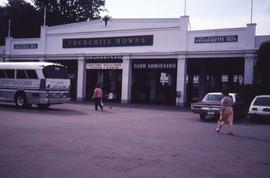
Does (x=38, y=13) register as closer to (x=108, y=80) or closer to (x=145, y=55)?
(x=108, y=80)

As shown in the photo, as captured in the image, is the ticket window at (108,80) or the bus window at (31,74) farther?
the ticket window at (108,80)

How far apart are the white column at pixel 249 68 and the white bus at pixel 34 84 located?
1341cm

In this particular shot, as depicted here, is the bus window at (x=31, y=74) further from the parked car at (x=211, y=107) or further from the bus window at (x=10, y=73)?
the parked car at (x=211, y=107)

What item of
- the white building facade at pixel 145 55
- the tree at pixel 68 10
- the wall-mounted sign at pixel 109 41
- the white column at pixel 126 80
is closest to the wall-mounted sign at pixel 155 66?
the white building facade at pixel 145 55

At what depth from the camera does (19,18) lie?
164 feet

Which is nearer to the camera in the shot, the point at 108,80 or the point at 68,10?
the point at 108,80

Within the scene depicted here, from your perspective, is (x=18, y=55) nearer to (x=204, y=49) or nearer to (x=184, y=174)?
(x=204, y=49)

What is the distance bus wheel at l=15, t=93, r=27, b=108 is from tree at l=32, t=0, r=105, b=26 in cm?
3271

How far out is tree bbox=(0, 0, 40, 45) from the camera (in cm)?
4969

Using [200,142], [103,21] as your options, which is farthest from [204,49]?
[200,142]

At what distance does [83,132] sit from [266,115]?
1046cm

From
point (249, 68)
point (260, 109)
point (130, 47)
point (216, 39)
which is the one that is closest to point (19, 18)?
point (130, 47)

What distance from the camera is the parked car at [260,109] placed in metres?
17.6

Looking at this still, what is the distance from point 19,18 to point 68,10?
785 centimetres
